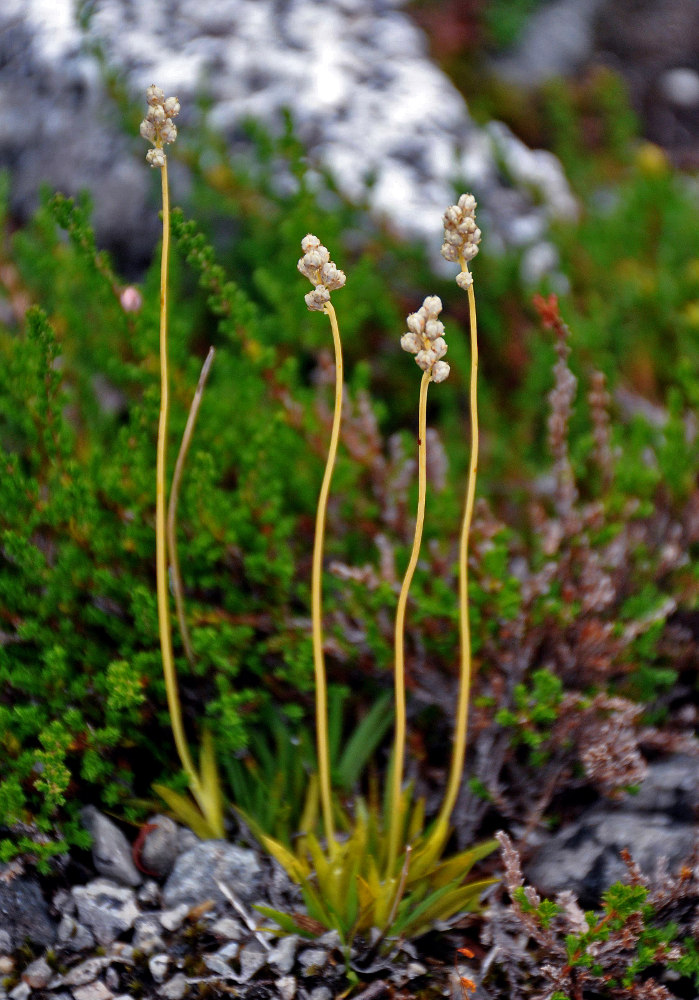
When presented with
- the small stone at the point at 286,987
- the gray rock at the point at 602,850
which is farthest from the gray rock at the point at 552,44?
the small stone at the point at 286,987

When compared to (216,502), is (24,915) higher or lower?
lower

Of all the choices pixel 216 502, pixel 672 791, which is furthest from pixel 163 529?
pixel 672 791

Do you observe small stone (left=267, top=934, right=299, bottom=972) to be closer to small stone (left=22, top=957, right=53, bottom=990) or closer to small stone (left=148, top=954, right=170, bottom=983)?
small stone (left=148, top=954, right=170, bottom=983)

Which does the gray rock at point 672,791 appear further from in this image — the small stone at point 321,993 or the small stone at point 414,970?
the small stone at point 321,993

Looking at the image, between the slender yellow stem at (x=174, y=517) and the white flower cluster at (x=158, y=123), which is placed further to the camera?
the slender yellow stem at (x=174, y=517)

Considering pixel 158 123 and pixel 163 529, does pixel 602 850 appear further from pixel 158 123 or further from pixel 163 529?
pixel 158 123

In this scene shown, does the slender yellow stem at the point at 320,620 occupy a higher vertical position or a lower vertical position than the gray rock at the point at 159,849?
higher

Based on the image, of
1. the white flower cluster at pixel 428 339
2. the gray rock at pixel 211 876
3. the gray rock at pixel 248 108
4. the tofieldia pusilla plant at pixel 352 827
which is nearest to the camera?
the white flower cluster at pixel 428 339
